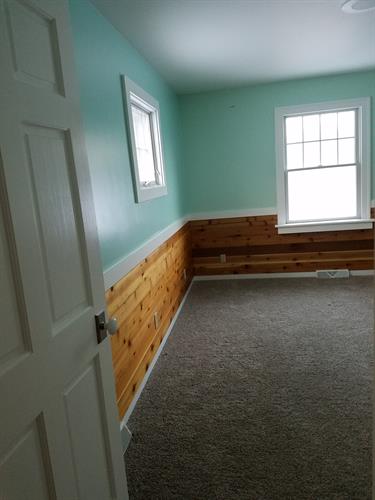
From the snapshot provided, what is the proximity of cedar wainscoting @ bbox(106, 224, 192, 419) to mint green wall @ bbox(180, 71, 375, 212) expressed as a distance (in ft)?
3.73

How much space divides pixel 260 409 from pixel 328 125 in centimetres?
361

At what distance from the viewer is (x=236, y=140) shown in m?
4.66

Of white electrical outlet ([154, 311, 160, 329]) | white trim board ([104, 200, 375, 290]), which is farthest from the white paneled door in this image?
white electrical outlet ([154, 311, 160, 329])

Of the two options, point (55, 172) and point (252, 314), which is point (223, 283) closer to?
point (252, 314)

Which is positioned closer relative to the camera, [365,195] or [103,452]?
[103,452]

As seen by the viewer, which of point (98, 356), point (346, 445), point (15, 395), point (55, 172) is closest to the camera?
point (15, 395)

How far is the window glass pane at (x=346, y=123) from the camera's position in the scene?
14.5ft

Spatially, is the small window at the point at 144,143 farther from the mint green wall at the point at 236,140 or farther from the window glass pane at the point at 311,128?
the window glass pane at the point at 311,128

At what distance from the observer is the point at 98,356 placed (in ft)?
4.15

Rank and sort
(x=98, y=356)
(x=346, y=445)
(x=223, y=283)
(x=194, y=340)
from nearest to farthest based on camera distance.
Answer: (x=98, y=356) < (x=346, y=445) < (x=194, y=340) < (x=223, y=283)

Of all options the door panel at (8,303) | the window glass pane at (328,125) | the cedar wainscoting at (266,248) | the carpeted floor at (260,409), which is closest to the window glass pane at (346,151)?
the window glass pane at (328,125)

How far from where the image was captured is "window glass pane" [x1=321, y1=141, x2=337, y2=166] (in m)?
4.53

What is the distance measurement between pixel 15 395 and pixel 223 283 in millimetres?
4083

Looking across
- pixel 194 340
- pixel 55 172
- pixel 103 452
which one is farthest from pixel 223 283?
pixel 55 172
